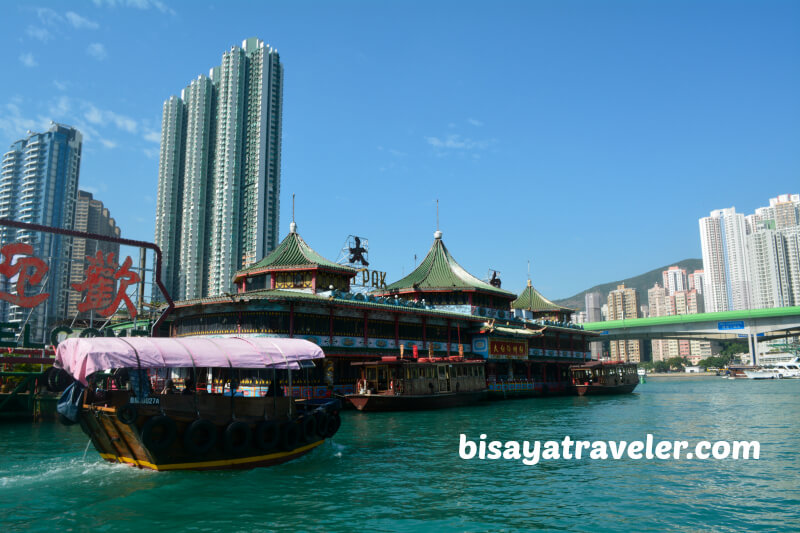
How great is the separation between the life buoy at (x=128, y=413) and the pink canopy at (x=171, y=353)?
0.98m

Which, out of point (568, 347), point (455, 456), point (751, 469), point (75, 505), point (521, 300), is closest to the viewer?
point (75, 505)

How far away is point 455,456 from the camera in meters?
19.1

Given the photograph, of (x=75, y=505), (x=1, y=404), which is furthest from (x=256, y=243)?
(x=75, y=505)

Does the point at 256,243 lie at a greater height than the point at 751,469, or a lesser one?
greater

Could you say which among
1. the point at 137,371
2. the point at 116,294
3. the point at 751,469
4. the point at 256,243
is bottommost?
the point at 751,469

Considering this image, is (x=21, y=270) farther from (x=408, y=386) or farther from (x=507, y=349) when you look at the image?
(x=507, y=349)

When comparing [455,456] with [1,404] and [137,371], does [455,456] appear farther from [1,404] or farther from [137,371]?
[1,404]

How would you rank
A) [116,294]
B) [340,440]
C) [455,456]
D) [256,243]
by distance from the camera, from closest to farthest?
1. [455,456]
2. [340,440]
3. [116,294]
4. [256,243]

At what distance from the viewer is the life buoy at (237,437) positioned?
1609 cm

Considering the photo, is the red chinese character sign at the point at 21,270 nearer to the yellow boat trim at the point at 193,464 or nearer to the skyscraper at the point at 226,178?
the yellow boat trim at the point at 193,464

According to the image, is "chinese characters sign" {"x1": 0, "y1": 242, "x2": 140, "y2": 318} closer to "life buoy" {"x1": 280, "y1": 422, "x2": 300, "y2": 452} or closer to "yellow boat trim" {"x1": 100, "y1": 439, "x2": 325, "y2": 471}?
"yellow boat trim" {"x1": 100, "y1": 439, "x2": 325, "y2": 471}

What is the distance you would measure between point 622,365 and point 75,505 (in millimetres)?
52206

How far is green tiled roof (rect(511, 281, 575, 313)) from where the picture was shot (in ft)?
232

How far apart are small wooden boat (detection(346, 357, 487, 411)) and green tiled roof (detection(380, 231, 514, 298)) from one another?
12.6m
